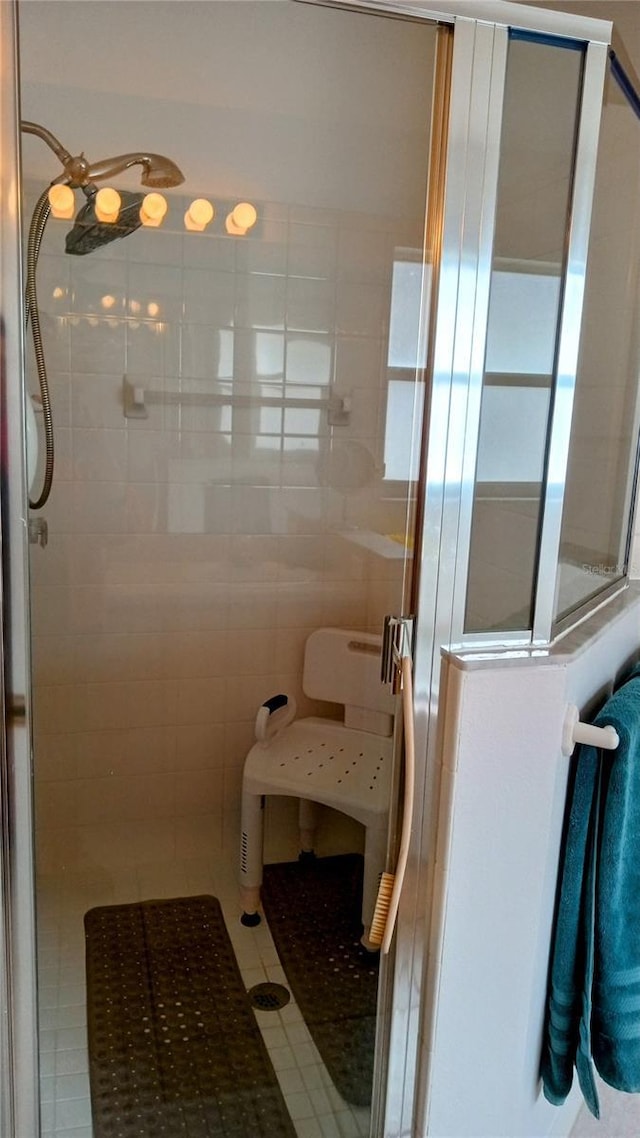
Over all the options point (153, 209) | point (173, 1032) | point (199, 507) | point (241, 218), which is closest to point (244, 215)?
point (241, 218)

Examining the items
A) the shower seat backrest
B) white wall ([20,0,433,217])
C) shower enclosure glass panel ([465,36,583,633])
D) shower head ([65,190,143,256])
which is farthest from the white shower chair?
shower head ([65,190,143,256])

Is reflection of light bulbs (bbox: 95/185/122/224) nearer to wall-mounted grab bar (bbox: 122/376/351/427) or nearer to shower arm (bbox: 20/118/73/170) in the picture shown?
shower arm (bbox: 20/118/73/170)

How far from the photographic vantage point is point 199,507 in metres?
1.80

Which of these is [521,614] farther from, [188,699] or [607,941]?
[188,699]

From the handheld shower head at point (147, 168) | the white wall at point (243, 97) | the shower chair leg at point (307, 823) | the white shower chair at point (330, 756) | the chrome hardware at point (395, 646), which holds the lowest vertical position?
the shower chair leg at point (307, 823)

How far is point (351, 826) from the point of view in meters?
1.46

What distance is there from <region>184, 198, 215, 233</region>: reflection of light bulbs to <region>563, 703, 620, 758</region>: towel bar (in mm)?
1147

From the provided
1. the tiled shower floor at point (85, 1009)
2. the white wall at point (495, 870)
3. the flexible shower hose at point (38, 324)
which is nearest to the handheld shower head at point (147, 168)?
the flexible shower hose at point (38, 324)

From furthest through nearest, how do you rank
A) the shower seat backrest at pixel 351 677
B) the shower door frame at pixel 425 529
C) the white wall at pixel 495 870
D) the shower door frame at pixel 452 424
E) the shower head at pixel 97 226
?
the shower head at pixel 97 226
the shower seat backrest at pixel 351 677
the white wall at pixel 495 870
the shower door frame at pixel 452 424
the shower door frame at pixel 425 529

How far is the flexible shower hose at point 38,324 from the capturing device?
0.99 meters

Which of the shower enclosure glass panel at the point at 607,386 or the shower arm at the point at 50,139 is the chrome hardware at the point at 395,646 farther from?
the shower arm at the point at 50,139

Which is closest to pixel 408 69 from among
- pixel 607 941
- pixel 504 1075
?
pixel 607 941

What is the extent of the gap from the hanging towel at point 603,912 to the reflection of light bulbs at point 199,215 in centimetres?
116

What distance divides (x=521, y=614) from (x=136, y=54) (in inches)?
47.3
